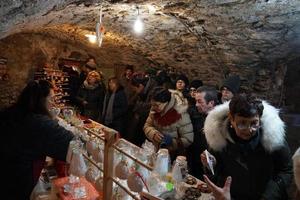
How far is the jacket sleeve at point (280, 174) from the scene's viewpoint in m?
1.97

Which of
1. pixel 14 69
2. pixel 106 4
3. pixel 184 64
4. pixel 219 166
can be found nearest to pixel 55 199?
pixel 219 166

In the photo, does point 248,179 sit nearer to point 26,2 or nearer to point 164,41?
point 26,2

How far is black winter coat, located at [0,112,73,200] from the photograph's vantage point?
2.01 meters

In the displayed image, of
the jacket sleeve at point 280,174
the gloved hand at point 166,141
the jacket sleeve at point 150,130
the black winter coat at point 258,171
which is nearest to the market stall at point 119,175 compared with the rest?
the black winter coat at point 258,171

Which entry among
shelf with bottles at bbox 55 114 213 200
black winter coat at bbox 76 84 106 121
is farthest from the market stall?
black winter coat at bbox 76 84 106 121

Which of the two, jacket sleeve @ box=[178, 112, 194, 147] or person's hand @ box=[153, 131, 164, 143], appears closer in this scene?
person's hand @ box=[153, 131, 164, 143]

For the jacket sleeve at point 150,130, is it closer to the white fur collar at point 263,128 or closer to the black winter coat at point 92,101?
the white fur collar at point 263,128

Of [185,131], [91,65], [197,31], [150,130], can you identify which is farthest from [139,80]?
[91,65]

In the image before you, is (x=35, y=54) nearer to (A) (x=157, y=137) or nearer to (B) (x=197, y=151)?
(A) (x=157, y=137)

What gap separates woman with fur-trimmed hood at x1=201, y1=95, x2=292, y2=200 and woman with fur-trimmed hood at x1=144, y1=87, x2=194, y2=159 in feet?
3.86

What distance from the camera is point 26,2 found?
92.8 inches

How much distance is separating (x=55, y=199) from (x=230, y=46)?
3.64 metres

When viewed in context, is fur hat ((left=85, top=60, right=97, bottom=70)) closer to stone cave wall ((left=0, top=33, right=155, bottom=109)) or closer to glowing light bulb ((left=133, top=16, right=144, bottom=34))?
stone cave wall ((left=0, top=33, right=155, bottom=109))

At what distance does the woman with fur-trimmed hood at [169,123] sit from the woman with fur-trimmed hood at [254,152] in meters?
1.18
